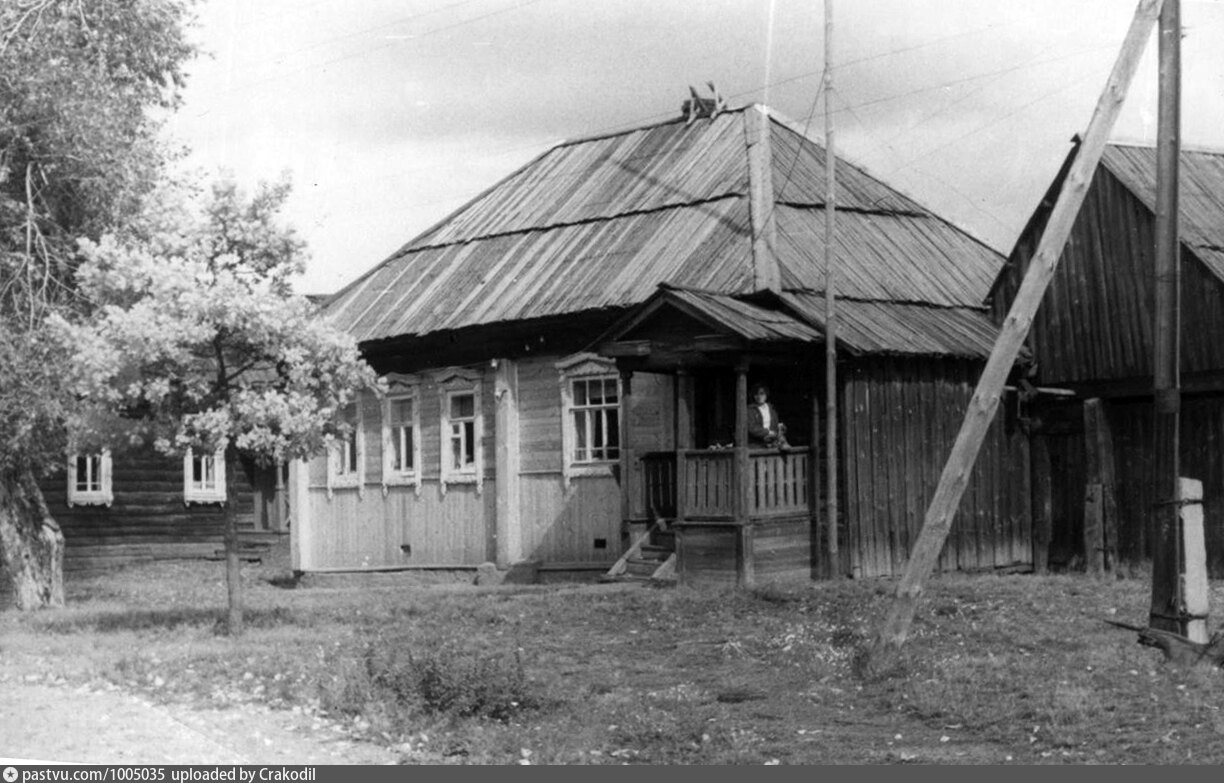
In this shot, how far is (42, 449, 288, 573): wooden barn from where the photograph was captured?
34.7 meters

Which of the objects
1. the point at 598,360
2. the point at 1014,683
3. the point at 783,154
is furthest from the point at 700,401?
the point at 1014,683

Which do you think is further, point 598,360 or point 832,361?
point 598,360

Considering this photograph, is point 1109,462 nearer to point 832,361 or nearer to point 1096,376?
point 1096,376

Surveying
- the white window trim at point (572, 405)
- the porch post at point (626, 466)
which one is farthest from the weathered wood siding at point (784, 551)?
the white window trim at point (572, 405)

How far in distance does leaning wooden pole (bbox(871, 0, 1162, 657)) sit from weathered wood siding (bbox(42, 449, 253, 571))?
2354 cm

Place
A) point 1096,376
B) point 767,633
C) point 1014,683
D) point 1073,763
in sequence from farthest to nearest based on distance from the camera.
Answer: point 1096,376 < point 767,633 < point 1014,683 < point 1073,763

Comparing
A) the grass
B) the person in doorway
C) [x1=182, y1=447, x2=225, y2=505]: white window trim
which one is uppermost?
the person in doorway

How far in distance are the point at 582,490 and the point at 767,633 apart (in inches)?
364

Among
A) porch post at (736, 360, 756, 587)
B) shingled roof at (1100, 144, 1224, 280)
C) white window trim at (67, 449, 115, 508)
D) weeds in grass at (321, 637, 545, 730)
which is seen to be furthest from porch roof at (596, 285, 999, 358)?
white window trim at (67, 449, 115, 508)

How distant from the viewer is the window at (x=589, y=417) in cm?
2502

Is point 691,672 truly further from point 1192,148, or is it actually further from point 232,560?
point 1192,148

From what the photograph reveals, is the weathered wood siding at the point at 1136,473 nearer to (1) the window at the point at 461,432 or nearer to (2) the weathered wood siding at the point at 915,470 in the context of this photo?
(2) the weathered wood siding at the point at 915,470

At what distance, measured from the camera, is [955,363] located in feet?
76.6

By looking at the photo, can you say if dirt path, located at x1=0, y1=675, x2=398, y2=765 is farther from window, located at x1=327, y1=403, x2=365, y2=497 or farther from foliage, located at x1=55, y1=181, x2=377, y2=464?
window, located at x1=327, y1=403, x2=365, y2=497
